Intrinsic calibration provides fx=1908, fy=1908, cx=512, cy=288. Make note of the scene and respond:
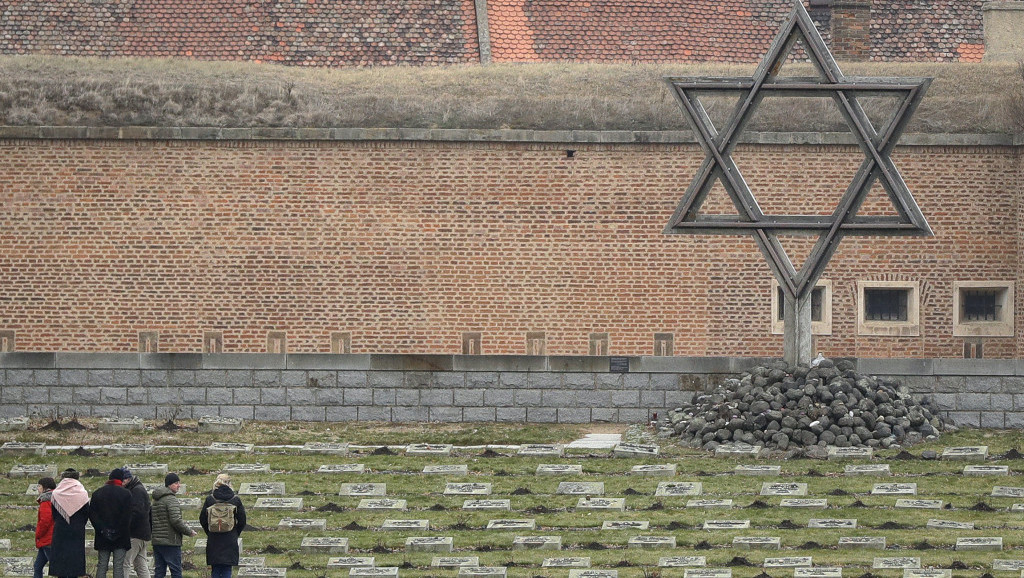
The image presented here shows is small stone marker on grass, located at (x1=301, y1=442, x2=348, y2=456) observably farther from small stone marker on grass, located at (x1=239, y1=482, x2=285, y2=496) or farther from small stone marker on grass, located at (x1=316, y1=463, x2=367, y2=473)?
small stone marker on grass, located at (x1=239, y1=482, x2=285, y2=496)

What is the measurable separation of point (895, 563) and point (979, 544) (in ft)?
3.77

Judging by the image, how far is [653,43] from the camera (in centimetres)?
3788

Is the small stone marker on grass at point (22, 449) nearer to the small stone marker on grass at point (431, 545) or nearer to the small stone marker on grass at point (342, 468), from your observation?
the small stone marker on grass at point (342, 468)

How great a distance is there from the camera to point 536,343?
25625 millimetres

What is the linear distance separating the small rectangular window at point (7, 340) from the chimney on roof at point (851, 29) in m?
15.0

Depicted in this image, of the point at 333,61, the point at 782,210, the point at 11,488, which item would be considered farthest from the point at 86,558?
the point at 333,61

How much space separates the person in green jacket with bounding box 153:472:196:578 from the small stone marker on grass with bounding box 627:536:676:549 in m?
4.01

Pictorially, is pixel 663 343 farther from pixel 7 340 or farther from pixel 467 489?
pixel 7 340

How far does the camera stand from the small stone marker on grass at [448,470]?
20375mm

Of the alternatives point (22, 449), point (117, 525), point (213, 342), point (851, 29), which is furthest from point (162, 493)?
point (851, 29)

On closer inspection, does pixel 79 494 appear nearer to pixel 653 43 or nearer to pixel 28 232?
pixel 28 232

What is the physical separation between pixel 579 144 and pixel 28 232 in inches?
296

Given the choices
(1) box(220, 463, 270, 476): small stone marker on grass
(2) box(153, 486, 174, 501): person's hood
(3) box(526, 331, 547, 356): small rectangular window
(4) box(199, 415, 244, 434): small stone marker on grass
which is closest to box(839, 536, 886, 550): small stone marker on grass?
(2) box(153, 486, 174, 501): person's hood

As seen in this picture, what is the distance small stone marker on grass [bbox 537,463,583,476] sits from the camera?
20.3 metres
